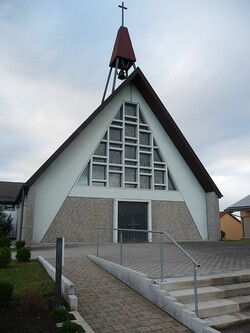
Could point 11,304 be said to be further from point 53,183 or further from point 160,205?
point 160,205

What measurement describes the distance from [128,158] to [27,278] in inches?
471

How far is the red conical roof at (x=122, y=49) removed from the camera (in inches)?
861

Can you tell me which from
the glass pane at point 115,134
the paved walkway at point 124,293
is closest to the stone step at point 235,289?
the paved walkway at point 124,293

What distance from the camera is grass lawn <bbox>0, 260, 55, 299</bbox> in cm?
646

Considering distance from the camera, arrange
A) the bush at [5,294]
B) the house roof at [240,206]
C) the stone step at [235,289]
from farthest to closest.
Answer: the house roof at [240,206], the stone step at [235,289], the bush at [5,294]

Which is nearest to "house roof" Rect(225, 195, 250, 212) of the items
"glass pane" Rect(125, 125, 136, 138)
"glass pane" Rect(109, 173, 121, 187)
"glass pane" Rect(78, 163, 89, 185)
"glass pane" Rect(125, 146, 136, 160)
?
"glass pane" Rect(125, 146, 136, 160)

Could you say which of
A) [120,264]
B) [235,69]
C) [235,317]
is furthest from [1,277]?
[235,69]

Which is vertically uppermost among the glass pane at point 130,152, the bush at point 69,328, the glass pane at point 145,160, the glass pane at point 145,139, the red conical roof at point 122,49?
the red conical roof at point 122,49

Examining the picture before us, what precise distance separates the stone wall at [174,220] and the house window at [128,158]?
1.13 metres

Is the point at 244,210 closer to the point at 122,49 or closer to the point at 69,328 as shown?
the point at 122,49

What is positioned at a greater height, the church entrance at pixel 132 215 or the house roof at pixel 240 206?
the house roof at pixel 240 206

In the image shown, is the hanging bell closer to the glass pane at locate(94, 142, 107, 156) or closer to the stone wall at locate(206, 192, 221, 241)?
the glass pane at locate(94, 142, 107, 156)

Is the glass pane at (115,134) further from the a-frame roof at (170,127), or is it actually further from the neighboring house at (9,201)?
the neighboring house at (9,201)

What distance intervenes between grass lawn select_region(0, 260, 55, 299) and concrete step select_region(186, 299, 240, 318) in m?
2.91
